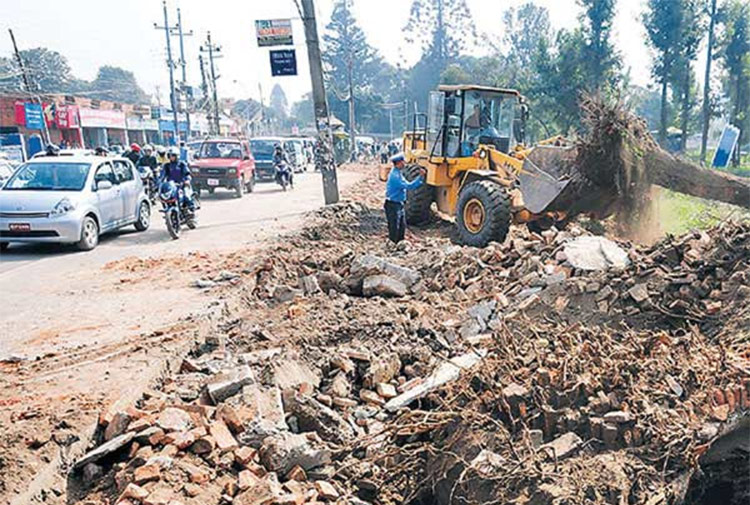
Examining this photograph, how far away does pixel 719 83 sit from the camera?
116ft

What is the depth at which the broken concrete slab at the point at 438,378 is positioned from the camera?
180 inches

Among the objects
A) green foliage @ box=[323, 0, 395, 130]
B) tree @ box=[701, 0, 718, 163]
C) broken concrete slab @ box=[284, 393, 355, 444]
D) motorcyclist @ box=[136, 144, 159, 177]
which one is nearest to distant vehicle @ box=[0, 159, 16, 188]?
motorcyclist @ box=[136, 144, 159, 177]

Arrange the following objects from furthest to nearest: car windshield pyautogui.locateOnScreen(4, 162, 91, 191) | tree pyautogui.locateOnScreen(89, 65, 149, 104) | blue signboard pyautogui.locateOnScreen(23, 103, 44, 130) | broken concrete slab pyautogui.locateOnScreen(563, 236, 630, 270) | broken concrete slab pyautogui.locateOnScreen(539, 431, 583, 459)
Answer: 1. tree pyautogui.locateOnScreen(89, 65, 149, 104)
2. blue signboard pyautogui.locateOnScreen(23, 103, 44, 130)
3. car windshield pyautogui.locateOnScreen(4, 162, 91, 191)
4. broken concrete slab pyautogui.locateOnScreen(563, 236, 630, 270)
5. broken concrete slab pyautogui.locateOnScreen(539, 431, 583, 459)

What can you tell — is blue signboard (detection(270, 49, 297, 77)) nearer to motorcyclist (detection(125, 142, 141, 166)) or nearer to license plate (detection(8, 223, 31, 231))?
motorcyclist (detection(125, 142, 141, 166))

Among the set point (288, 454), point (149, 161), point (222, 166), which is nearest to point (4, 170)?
point (149, 161)

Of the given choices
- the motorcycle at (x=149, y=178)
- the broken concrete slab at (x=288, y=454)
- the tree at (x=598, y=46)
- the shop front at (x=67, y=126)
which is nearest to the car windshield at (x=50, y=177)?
the motorcycle at (x=149, y=178)

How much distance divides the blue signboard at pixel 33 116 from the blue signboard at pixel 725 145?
3337 cm

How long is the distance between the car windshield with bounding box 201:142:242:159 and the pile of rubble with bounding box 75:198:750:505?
14.9 metres

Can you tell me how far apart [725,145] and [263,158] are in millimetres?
19495

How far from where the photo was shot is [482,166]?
1098 cm

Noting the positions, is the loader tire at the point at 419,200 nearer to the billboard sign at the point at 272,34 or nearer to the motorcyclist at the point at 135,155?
the billboard sign at the point at 272,34

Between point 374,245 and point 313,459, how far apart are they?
726 centimetres

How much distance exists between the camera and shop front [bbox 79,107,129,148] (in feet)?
135

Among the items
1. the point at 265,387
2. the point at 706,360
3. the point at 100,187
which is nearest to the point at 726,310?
the point at 706,360
